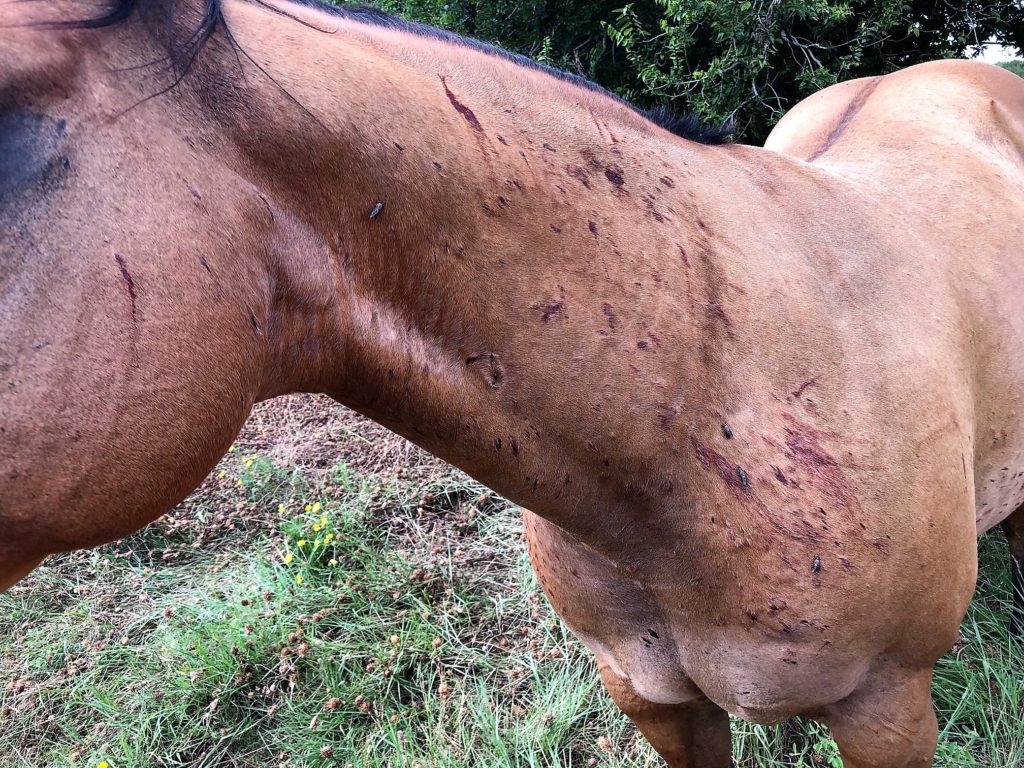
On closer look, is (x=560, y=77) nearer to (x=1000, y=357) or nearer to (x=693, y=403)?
(x=693, y=403)

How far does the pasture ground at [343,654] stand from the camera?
6.92 feet

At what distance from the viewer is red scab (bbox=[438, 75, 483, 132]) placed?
29.7 inches

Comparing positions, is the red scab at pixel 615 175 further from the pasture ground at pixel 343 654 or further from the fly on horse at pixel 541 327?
the pasture ground at pixel 343 654

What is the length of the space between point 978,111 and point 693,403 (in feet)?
5.48

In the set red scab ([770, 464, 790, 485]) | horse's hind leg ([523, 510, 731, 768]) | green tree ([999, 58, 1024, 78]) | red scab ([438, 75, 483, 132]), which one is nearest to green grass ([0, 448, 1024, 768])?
horse's hind leg ([523, 510, 731, 768])

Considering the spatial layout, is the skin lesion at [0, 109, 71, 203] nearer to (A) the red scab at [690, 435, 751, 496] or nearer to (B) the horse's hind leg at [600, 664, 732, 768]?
(A) the red scab at [690, 435, 751, 496]

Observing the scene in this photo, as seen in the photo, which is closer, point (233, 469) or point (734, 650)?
point (734, 650)

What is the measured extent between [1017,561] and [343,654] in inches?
88.5

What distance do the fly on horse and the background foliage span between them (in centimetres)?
227

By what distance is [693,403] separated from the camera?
2.90 ft

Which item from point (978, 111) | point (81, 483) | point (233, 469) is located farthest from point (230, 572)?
point (978, 111)

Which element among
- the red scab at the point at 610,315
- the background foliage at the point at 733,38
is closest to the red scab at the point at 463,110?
the red scab at the point at 610,315

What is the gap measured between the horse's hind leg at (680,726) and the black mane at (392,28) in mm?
1015

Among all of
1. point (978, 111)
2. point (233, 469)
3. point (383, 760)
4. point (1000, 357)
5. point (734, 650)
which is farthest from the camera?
point (233, 469)
